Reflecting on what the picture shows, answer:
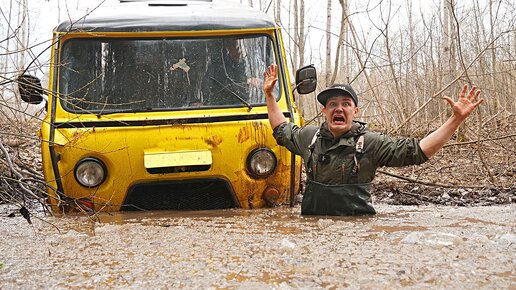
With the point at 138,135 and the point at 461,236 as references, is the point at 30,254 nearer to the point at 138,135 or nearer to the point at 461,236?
the point at 138,135

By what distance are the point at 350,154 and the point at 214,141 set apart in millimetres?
1153

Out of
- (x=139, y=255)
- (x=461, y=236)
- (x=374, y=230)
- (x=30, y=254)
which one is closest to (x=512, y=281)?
(x=461, y=236)

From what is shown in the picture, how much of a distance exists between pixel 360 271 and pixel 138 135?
285 cm

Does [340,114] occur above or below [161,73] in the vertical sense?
below

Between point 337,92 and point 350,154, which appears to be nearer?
point 350,154

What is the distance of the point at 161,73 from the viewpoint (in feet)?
16.9

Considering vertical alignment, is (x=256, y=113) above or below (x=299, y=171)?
above

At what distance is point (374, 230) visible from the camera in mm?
3604

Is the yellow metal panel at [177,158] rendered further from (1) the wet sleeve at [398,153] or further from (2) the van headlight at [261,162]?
(1) the wet sleeve at [398,153]

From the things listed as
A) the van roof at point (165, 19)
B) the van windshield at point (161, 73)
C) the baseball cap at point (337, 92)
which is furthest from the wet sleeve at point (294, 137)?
the van roof at point (165, 19)

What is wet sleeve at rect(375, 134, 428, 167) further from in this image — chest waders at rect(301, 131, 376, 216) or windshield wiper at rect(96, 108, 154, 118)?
windshield wiper at rect(96, 108, 154, 118)

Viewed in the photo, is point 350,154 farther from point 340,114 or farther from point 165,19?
point 165,19

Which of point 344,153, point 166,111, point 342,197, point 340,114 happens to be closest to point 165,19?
point 166,111

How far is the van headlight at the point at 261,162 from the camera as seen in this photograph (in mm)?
4941
